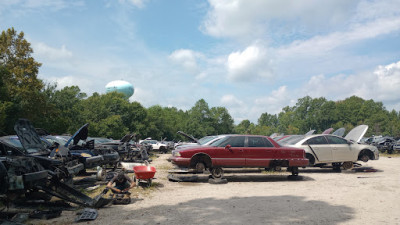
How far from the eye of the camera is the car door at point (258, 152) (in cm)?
1090

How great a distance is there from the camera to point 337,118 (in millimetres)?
104750

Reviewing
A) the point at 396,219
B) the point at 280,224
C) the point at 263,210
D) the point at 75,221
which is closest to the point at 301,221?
the point at 280,224

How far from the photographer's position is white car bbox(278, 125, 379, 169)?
13047mm

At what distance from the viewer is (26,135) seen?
727 cm

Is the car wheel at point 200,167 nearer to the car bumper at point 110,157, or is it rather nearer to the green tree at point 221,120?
the car bumper at point 110,157

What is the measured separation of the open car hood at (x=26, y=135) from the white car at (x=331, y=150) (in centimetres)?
993

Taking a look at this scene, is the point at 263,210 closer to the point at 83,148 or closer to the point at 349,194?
the point at 349,194

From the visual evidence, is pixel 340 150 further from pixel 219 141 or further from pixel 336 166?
pixel 219 141

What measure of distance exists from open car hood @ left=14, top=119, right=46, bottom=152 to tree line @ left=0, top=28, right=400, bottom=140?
0.94m

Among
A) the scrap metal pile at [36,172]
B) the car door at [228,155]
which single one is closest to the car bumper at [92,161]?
the scrap metal pile at [36,172]

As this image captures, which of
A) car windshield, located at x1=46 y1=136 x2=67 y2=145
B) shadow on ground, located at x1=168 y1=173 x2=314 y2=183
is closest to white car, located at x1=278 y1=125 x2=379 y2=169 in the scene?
shadow on ground, located at x1=168 y1=173 x2=314 y2=183

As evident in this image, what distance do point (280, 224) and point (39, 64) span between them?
25.6 metres

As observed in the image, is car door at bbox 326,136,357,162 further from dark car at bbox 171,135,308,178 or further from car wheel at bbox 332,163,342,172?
dark car at bbox 171,135,308,178

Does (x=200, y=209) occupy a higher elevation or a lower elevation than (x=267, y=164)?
lower
